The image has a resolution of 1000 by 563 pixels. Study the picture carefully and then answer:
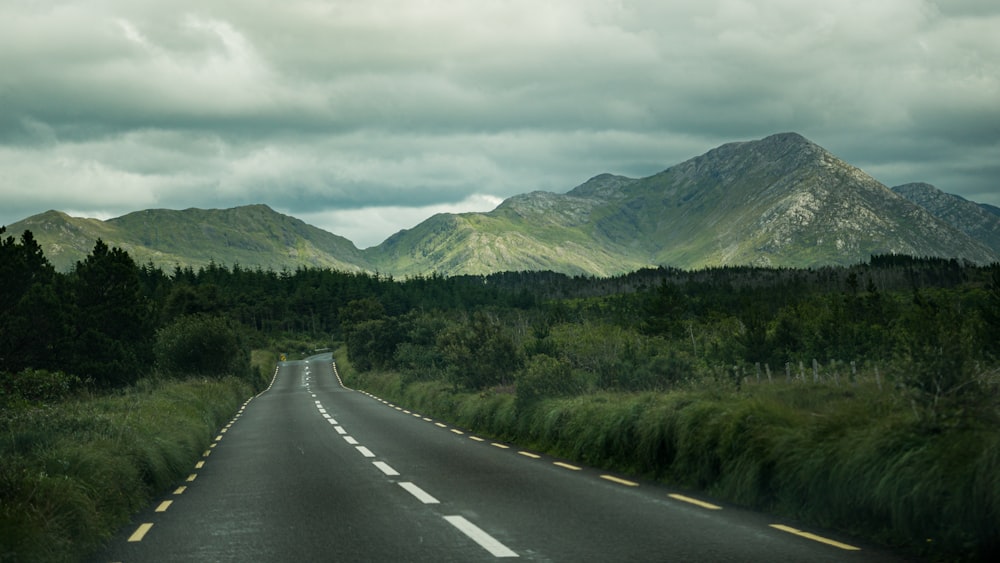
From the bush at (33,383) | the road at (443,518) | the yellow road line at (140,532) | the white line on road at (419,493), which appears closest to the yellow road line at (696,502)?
the road at (443,518)

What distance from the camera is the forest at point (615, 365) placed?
8.06 m

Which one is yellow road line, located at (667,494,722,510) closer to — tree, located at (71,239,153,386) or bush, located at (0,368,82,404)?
bush, located at (0,368,82,404)

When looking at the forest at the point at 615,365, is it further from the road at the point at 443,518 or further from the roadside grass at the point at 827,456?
the road at the point at 443,518

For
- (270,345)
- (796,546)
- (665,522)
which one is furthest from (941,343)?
(270,345)

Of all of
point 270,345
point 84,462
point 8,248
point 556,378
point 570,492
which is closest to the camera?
point 84,462

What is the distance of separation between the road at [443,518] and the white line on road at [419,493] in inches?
1.1

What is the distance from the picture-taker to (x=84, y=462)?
10062 mm

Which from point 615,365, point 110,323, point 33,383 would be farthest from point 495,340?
point 110,323

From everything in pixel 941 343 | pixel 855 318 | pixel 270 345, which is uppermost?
pixel 855 318

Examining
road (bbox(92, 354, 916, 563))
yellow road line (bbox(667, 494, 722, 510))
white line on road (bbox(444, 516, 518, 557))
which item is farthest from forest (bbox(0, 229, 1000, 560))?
white line on road (bbox(444, 516, 518, 557))

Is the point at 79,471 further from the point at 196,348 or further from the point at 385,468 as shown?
the point at 196,348

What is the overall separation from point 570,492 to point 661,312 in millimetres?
79157

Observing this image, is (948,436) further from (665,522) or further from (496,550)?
(496,550)

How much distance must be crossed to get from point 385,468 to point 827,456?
8.17 meters
